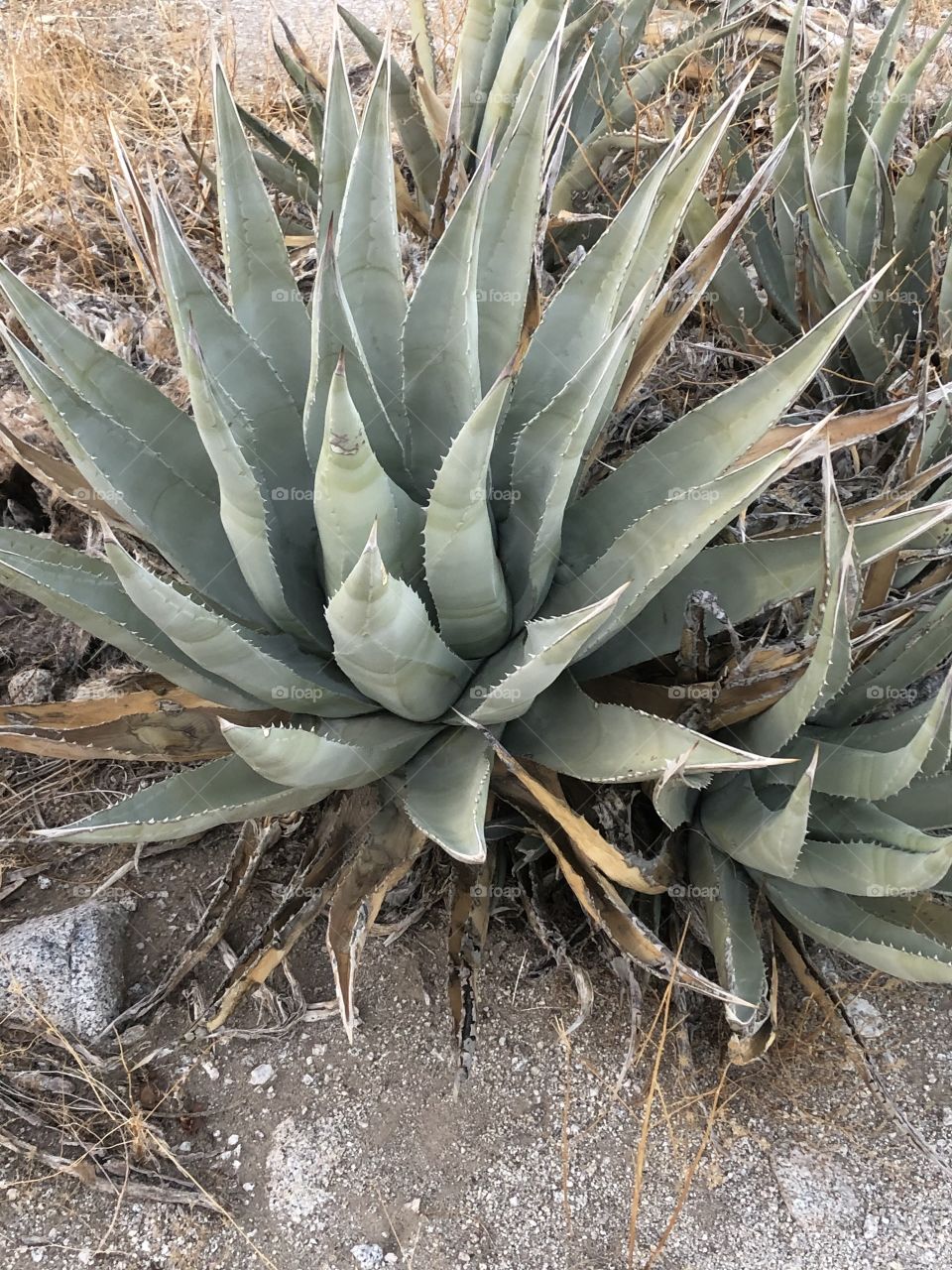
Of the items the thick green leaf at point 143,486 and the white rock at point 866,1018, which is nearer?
the thick green leaf at point 143,486

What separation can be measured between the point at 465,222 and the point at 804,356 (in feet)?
1.74

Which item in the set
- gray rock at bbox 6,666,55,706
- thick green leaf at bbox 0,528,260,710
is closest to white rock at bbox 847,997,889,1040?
thick green leaf at bbox 0,528,260,710

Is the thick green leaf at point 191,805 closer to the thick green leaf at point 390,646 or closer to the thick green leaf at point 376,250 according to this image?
the thick green leaf at point 390,646

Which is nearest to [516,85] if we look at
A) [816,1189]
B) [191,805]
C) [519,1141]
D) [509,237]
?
[509,237]

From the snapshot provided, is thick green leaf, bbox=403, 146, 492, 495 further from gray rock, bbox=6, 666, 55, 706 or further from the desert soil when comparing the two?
gray rock, bbox=6, 666, 55, 706

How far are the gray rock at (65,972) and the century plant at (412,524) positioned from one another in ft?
1.44

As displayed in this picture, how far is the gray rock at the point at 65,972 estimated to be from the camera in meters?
1.80

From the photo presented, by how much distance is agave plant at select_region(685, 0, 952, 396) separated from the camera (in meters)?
2.31

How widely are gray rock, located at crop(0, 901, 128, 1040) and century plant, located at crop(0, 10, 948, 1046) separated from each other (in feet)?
1.44

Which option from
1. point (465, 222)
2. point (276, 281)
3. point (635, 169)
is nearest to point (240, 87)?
point (635, 169)

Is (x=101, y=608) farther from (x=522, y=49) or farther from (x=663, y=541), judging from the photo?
(x=522, y=49)

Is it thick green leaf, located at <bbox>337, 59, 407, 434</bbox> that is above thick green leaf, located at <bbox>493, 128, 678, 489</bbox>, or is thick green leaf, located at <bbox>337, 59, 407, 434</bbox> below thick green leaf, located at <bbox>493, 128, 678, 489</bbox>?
above

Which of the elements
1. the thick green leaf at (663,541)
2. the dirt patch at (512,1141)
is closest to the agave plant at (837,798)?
the thick green leaf at (663,541)

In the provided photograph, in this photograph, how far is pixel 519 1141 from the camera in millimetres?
1687
